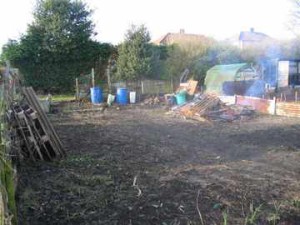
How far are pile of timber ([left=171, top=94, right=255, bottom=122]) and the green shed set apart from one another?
4424 mm

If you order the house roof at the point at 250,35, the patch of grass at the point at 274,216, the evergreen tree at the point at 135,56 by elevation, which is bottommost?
the patch of grass at the point at 274,216

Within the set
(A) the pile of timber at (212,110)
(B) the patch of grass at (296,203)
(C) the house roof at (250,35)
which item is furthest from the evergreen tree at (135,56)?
(C) the house roof at (250,35)

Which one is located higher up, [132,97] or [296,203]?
[132,97]

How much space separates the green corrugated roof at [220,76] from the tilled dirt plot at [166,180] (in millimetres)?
8948

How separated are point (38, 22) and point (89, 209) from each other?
21.2 meters

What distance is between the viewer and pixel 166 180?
636 centimetres

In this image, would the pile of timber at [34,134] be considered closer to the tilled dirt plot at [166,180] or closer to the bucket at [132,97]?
the tilled dirt plot at [166,180]

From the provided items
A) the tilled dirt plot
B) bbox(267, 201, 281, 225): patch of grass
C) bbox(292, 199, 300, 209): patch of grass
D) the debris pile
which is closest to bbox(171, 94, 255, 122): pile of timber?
the tilled dirt plot

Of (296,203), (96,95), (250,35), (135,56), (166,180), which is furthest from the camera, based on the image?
(250,35)

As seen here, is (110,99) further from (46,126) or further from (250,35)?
(250,35)

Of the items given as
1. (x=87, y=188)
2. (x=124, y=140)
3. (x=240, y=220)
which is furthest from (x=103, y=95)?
(x=240, y=220)

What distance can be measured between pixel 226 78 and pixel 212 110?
5.57 metres

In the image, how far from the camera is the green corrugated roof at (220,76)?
19.8 metres

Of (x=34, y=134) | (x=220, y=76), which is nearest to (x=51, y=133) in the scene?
(x=34, y=134)
